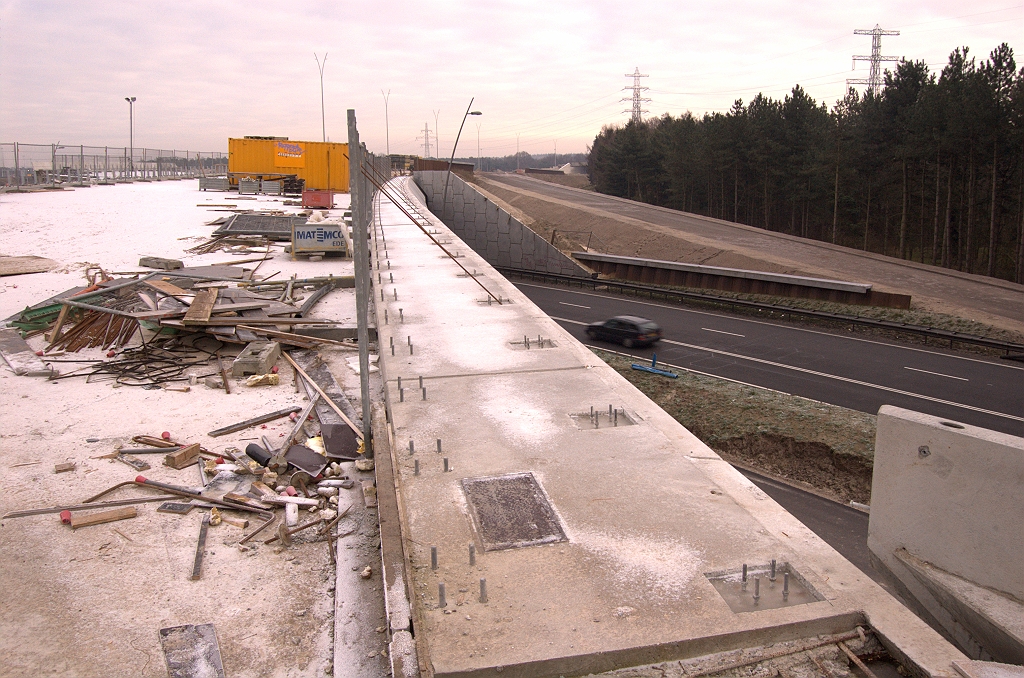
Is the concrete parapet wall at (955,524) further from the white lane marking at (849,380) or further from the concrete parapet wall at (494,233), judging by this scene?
the concrete parapet wall at (494,233)

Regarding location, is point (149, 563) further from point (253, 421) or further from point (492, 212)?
point (492, 212)

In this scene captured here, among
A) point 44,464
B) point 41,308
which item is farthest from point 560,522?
point 41,308

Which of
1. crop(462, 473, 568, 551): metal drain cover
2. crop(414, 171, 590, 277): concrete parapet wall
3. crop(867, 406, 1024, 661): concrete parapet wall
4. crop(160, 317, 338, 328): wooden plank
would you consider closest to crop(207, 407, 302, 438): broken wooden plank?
crop(160, 317, 338, 328): wooden plank

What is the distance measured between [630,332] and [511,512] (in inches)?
794

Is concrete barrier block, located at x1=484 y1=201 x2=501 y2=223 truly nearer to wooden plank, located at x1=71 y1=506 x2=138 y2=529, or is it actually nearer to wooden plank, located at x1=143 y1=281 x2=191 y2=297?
wooden plank, located at x1=143 y1=281 x2=191 y2=297

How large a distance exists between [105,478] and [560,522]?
4.77 metres

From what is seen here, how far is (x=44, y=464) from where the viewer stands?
7703 mm

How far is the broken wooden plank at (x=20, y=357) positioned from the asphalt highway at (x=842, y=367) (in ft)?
58.5

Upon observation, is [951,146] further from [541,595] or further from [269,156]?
[541,595]

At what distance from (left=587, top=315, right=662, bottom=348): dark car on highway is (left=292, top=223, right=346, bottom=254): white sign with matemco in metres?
10.5

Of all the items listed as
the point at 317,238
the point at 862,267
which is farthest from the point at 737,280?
the point at 317,238

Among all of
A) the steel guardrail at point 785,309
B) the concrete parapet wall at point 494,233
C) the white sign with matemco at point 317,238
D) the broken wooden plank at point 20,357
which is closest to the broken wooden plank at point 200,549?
the broken wooden plank at point 20,357

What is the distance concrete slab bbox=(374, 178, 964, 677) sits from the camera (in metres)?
4.61

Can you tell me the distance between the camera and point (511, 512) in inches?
246
